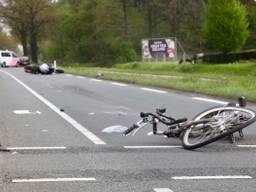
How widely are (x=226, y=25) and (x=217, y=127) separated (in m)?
30.9

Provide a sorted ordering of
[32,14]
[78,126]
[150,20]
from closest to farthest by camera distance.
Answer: [78,126], [150,20], [32,14]

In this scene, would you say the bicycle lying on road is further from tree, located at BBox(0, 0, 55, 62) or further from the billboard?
tree, located at BBox(0, 0, 55, 62)

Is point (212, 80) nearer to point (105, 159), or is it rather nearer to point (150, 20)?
point (105, 159)

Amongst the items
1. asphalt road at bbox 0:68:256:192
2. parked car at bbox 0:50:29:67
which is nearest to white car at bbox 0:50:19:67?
parked car at bbox 0:50:29:67

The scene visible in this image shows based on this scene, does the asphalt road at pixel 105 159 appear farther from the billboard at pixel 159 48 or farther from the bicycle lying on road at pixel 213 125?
the billboard at pixel 159 48

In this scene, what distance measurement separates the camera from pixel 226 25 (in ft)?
130

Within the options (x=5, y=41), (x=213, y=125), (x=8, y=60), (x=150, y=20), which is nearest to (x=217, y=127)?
(x=213, y=125)

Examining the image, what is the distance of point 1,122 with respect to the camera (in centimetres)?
1330

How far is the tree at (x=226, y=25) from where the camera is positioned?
39594 millimetres

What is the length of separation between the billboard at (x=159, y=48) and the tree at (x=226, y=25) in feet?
33.7

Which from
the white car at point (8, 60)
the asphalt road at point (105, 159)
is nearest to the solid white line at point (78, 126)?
the asphalt road at point (105, 159)

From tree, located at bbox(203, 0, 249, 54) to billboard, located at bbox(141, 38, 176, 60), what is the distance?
1027 centimetres

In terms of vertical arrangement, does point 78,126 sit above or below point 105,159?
below

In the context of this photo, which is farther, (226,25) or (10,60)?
(10,60)
